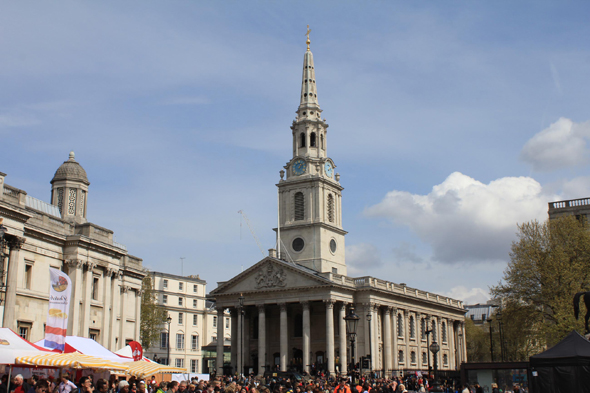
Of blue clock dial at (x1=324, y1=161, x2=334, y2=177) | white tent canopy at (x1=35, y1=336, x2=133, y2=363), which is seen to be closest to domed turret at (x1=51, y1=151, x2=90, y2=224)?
white tent canopy at (x1=35, y1=336, x2=133, y2=363)

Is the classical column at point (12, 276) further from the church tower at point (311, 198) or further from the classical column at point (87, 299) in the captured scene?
the church tower at point (311, 198)

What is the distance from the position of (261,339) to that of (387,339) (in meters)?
14.5

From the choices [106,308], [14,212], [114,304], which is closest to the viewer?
[14,212]

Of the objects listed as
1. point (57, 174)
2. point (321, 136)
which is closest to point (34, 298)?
point (57, 174)

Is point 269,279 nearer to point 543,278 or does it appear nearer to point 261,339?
point 261,339

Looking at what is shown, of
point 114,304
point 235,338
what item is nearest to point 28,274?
point 114,304

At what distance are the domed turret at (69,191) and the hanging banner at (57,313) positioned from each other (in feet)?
90.4

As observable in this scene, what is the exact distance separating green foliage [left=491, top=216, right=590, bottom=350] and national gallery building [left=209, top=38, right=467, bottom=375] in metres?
17.5

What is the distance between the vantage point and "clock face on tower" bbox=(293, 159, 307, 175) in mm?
85062

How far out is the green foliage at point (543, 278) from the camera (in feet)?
154

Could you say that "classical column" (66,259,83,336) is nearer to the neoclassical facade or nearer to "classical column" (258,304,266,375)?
the neoclassical facade

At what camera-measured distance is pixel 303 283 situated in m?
72.6

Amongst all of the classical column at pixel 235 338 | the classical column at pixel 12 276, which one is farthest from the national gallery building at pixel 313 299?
the classical column at pixel 12 276

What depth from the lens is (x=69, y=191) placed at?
48844 millimetres
